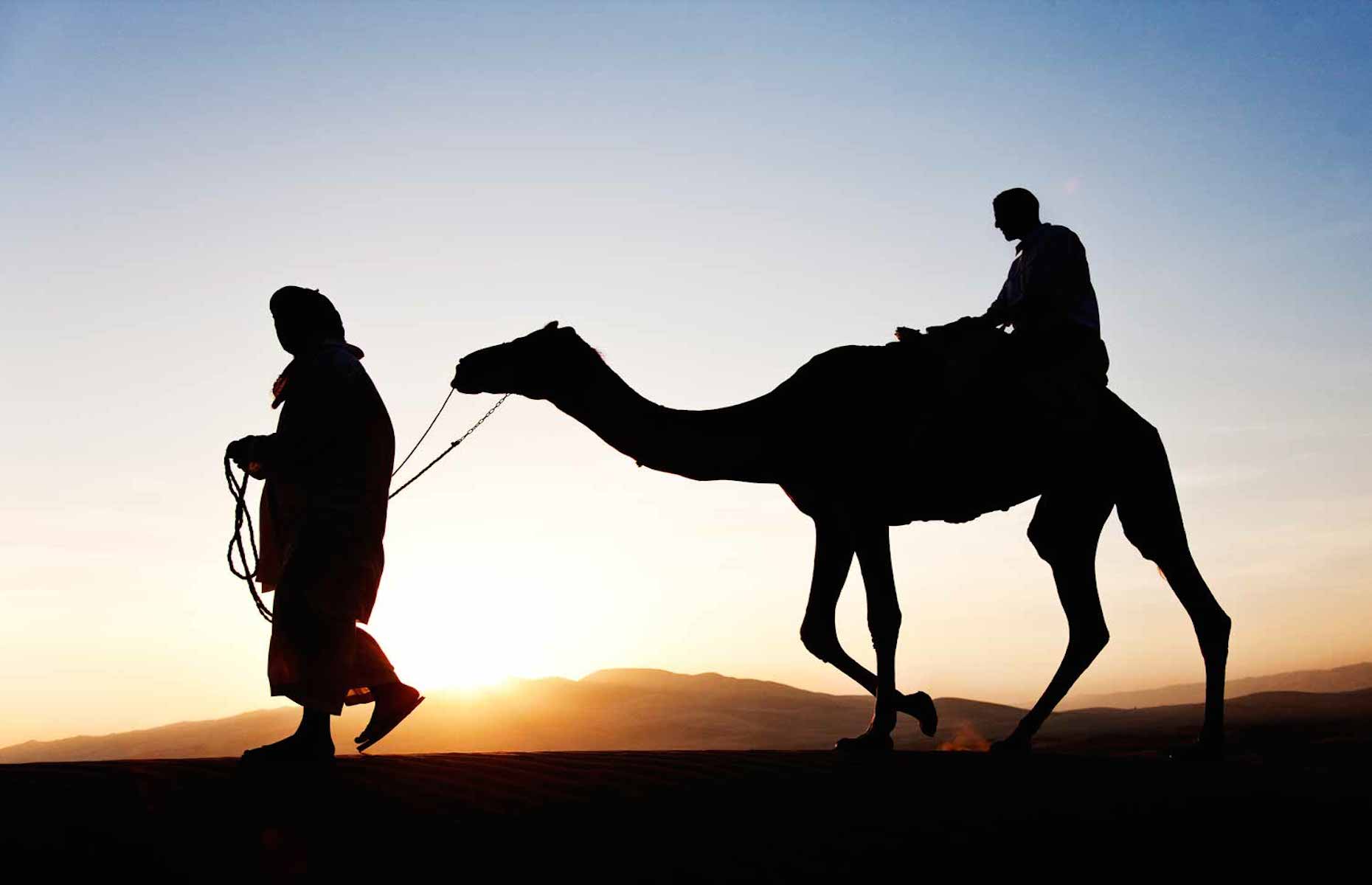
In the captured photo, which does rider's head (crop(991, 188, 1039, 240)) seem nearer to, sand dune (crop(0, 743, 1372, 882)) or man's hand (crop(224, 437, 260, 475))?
sand dune (crop(0, 743, 1372, 882))

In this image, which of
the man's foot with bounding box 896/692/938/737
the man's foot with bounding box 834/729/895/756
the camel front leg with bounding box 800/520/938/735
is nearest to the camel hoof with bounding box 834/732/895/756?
the man's foot with bounding box 834/729/895/756

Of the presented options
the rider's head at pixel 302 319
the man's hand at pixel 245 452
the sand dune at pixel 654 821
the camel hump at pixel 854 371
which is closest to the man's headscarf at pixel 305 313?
the rider's head at pixel 302 319

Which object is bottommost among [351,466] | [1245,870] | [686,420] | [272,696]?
[1245,870]

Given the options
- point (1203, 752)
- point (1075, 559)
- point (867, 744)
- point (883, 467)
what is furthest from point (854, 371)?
point (1203, 752)

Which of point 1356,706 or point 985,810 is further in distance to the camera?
point 1356,706

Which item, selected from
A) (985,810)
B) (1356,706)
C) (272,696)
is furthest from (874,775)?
(1356,706)

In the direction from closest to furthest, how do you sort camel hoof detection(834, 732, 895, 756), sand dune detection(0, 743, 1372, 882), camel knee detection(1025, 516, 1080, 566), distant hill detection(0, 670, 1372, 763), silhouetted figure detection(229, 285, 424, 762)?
sand dune detection(0, 743, 1372, 882) → silhouetted figure detection(229, 285, 424, 762) → camel hoof detection(834, 732, 895, 756) → camel knee detection(1025, 516, 1080, 566) → distant hill detection(0, 670, 1372, 763)

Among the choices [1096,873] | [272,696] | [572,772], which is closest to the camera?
[1096,873]

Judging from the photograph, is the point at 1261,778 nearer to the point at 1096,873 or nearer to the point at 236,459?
the point at 1096,873

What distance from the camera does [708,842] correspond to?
4750 millimetres

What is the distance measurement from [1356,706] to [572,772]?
89.7ft

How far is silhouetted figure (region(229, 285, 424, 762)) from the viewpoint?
6.38 m

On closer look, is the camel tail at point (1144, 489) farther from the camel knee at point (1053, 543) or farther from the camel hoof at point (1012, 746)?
the camel hoof at point (1012, 746)

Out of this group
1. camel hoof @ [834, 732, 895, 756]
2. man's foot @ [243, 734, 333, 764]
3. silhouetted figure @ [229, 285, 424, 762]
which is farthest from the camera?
camel hoof @ [834, 732, 895, 756]
